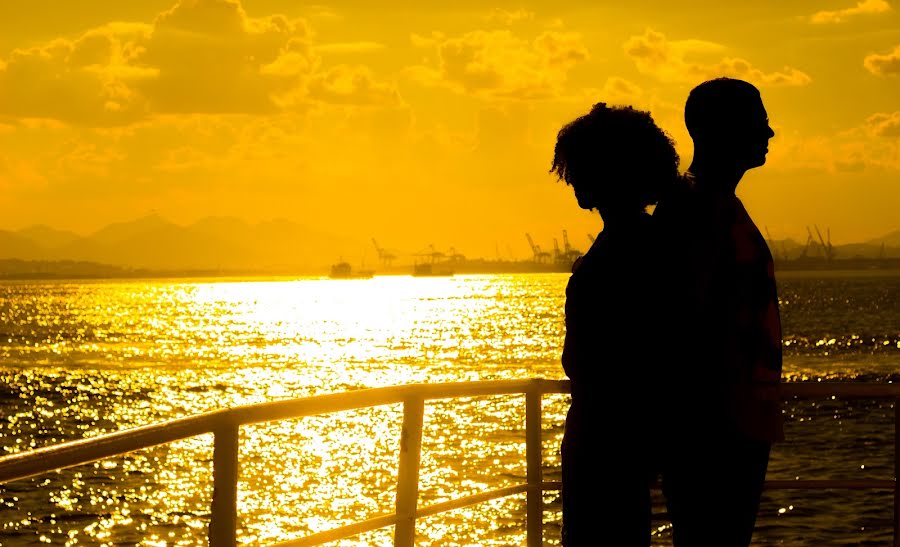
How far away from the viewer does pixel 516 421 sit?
45531 mm

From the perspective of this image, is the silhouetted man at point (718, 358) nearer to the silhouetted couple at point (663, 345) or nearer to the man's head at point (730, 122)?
the silhouetted couple at point (663, 345)

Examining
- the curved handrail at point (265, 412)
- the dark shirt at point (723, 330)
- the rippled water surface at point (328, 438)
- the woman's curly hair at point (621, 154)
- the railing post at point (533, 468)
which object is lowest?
the rippled water surface at point (328, 438)

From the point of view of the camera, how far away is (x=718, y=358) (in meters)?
3.01

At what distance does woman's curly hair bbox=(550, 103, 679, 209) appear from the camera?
3.12 m

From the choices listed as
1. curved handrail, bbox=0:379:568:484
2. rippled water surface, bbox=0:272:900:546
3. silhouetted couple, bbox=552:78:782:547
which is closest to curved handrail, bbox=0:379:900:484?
curved handrail, bbox=0:379:568:484

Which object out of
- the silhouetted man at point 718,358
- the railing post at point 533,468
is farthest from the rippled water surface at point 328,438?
the silhouetted man at point 718,358

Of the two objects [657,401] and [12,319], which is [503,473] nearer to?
[657,401]

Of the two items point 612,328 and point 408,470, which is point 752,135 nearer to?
point 612,328

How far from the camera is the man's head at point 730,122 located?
3172 mm

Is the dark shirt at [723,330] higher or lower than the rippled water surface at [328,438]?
higher

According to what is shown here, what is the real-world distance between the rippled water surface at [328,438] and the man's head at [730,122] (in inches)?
797

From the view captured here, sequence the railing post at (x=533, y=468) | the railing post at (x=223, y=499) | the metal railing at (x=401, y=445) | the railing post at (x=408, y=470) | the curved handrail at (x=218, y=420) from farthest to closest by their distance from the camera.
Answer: the railing post at (x=533, y=468) → the railing post at (x=408, y=470) → the railing post at (x=223, y=499) → the metal railing at (x=401, y=445) → the curved handrail at (x=218, y=420)

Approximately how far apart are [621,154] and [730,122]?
31 cm

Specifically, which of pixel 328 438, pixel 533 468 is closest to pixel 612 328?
pixel 533 468
